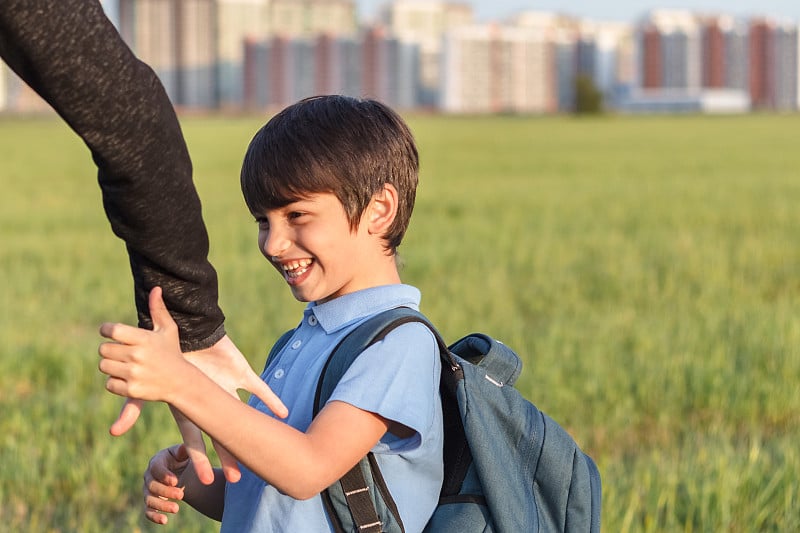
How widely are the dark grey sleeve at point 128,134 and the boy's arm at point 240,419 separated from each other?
8 cm

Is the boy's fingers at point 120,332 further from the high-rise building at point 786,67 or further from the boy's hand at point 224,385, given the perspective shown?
the high-rise building at point 786,67

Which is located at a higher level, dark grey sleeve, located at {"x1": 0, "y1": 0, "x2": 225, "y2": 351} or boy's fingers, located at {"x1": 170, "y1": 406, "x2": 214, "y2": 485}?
dark grey sleeve, located at {"x1": 0, "y1": 0, "x2": 225, "y2": 351}

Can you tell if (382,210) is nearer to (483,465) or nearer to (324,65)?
(483,465)

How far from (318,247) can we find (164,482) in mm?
485

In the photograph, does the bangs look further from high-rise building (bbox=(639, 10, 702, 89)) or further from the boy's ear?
high-rise building (bbox=(639, 10, 702, 89))

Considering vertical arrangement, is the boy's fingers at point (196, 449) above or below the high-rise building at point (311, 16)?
below

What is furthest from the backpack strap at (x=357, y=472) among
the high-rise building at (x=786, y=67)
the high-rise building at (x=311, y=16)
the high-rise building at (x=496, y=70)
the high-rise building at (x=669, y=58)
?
the high-rise building at (x=311, y=16)

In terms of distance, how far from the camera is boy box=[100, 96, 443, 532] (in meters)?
1.59

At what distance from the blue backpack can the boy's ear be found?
13 centimetres

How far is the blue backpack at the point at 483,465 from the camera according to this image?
65.2 inches

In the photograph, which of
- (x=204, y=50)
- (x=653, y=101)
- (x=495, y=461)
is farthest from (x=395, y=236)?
(x=204, y=50)

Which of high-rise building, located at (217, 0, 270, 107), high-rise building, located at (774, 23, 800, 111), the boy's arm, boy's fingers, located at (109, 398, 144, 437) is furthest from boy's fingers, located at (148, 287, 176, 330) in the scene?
high-rise building, located at (774, 23, 800, 111)

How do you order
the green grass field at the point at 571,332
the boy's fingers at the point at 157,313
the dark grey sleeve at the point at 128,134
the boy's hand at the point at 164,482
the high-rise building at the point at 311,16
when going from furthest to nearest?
the high-rise building at the point at 311,16 → the green grass field at the point at 571,332 → the boy's hand at the point at 164,482 → the boy's fingers at the point at 157,313 → the dark grey sleeve at the point at 128,134

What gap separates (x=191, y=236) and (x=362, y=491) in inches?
17.5
